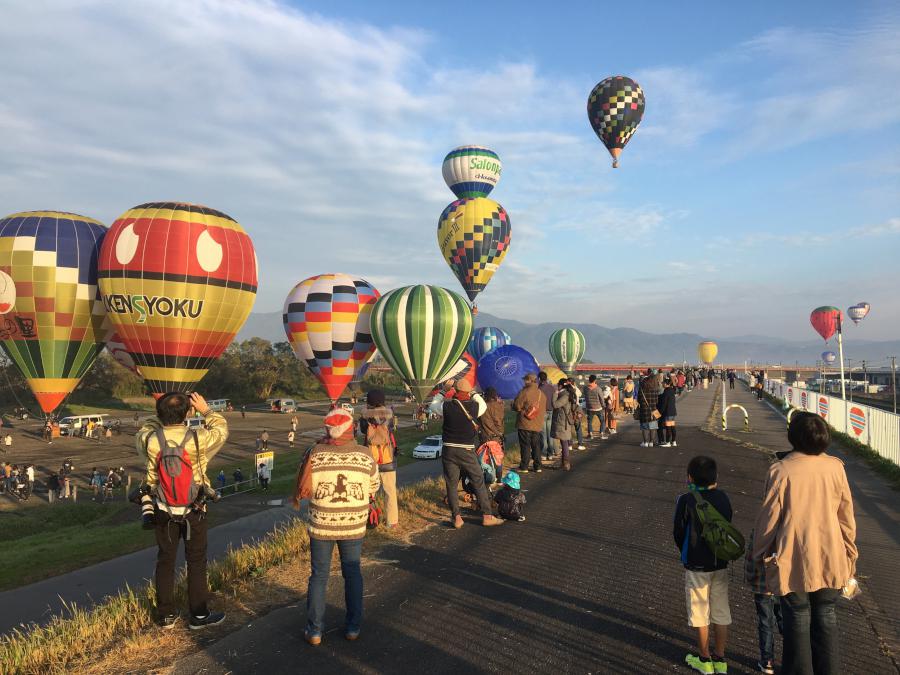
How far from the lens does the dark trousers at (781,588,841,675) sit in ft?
11.9

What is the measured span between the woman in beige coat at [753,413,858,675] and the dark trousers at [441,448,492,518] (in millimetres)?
4586

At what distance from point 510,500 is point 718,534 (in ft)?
15.5

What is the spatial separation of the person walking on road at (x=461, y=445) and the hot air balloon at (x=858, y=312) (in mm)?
61491

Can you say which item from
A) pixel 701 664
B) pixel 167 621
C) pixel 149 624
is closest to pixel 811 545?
pixel 701 664

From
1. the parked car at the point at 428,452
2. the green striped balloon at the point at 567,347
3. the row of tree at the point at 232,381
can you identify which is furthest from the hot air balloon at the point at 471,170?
the row of tree at the point at 232,381

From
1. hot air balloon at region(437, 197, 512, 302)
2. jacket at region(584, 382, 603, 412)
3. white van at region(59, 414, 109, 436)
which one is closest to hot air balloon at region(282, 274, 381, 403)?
hot air balloon at region(437, 197, 512, 302)

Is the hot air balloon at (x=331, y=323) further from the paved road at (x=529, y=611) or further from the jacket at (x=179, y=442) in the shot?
the jacket at (x=179, y=442)

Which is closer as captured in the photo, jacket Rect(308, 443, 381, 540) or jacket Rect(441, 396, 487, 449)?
jacket Rect(308, 443, 381, 540)

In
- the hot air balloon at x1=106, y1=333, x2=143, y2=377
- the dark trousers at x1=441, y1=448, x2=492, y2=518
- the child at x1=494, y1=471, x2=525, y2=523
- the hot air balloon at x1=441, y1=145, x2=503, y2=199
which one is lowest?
the child at x1=494, y1=471, x2=525, y2=523

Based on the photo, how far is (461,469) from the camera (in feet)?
26.5

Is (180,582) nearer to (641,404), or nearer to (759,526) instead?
(759,526)

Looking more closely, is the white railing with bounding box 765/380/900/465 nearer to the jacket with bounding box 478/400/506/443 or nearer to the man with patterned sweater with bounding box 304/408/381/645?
the jacket with bounding box 478/400/506/443

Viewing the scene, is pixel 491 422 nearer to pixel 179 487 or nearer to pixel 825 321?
pixel 179 487

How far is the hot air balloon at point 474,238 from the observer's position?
39.6m
